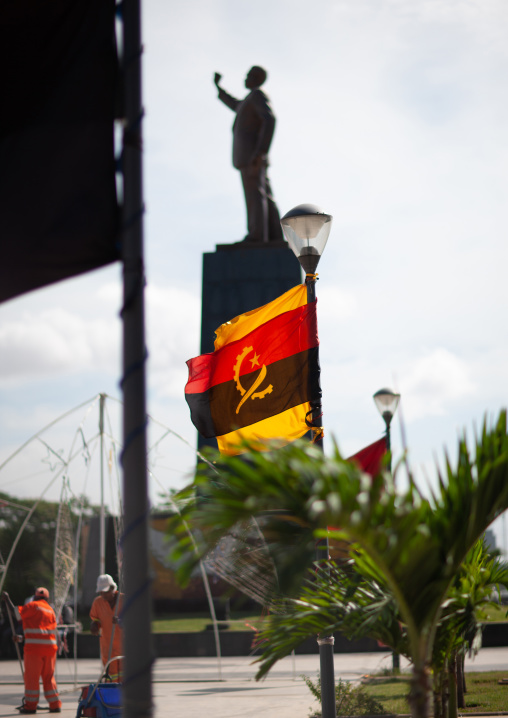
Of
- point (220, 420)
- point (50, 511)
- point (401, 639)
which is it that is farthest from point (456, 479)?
point (50, 511)

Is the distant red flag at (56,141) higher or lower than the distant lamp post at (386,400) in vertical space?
lower

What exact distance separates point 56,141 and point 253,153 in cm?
1786

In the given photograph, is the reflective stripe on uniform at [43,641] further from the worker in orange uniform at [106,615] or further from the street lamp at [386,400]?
the street lamp at [386,400]

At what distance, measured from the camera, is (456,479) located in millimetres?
4852

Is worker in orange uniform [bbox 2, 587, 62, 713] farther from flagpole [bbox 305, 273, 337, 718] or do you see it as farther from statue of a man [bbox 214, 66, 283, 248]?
statue of a man [bbox 214, 66, 283, 248]

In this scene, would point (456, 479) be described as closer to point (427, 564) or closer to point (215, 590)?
point (427, 564)

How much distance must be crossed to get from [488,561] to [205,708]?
755cm

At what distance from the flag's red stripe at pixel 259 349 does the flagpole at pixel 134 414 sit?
197 inches

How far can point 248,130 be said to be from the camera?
21859 mm

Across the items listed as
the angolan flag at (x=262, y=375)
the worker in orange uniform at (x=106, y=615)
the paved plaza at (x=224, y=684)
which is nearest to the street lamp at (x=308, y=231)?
the angolan flag at (x=262, y=375)

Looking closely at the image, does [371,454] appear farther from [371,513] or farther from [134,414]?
[134,414]

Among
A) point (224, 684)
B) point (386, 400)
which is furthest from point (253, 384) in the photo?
point (224, 684)

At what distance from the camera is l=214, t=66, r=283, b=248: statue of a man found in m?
21.7

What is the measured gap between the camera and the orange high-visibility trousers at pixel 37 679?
12680 mm
